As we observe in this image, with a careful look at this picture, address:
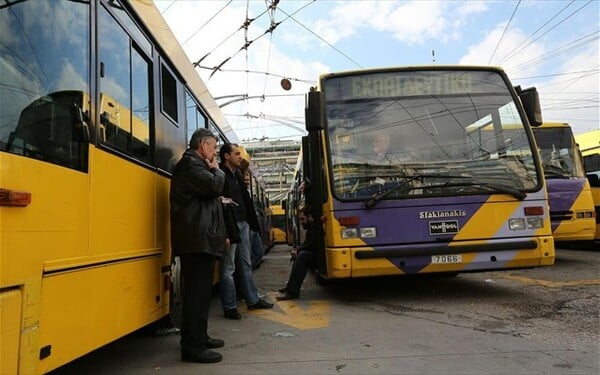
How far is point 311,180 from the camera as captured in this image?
21.6 ft

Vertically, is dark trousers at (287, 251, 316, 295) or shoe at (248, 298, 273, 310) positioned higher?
dark trousers at (287, 251, 316, 295)

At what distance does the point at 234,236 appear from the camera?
16.6 ft

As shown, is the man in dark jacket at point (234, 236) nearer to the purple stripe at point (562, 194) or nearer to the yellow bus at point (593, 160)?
the purple stripe at point (562, 194)

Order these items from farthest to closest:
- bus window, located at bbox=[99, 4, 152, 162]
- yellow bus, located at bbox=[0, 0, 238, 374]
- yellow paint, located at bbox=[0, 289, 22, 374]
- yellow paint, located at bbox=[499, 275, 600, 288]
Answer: yellow paint, located at bbox=[499, 275, 600, 288]
bus window, located at bbox=[99, 4, 152, 162]
yellow bus, located at bbox=[0, 0, 238, 374]
yellow paint, located at bbox=[0, 289, 22, 374]

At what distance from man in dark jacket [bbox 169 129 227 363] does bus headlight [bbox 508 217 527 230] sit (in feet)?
11.7

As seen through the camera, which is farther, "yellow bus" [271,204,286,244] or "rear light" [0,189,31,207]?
"yellow bus" [271,204,286,244]

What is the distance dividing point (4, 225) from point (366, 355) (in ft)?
9.28

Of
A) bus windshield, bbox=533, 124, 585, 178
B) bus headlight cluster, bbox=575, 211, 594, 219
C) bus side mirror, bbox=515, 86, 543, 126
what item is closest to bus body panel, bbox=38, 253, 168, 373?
bus side mirror, bbox=515, 86, 543, 126

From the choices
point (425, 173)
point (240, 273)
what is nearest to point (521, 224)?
point (425, 173)

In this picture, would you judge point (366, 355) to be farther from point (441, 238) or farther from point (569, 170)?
point (569, 170)

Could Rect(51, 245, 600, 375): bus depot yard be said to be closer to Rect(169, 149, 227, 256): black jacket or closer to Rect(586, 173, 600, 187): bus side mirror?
Rect(169, 149, 227, 256): black jacket

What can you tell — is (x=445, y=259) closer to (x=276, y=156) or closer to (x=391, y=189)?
(x=391, y=189)

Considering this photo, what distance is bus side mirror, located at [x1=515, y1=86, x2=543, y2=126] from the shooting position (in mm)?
6309

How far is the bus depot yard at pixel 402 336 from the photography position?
3.72 metres
